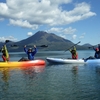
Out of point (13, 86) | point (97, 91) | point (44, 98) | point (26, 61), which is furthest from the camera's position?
point (26, 61)

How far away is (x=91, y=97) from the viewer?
54.5 ft

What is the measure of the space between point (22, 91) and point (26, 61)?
21.3 meters

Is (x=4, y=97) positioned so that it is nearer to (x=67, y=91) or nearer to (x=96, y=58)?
(x=67, y=91)

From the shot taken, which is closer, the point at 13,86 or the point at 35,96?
the point at 35,96

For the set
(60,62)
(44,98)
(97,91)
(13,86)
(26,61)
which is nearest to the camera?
(44,98)

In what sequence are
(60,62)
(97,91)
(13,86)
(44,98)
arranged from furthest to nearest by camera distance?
(60,62)
(13,86)
(97,91)
(44,98)

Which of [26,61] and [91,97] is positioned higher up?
[26,61]

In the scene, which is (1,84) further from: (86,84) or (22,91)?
(86,84)

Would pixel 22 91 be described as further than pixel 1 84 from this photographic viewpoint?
No

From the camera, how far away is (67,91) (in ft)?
60.7

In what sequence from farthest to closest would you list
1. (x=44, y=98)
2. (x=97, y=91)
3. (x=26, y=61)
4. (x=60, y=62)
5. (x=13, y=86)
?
(x=60, y=62)
(x=26, y=61)
(x=13, y=86)
(x=97, y=91)
(x=44, y=98)

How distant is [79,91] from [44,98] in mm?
3577

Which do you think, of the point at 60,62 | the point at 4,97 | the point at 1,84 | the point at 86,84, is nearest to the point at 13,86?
the point at 1,84

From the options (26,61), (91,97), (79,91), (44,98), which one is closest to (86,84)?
(79,91)
